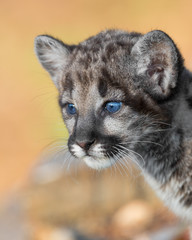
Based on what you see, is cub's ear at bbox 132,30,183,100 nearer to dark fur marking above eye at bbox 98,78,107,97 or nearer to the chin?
dark fur marking above eye at bbox 98,78,107,97

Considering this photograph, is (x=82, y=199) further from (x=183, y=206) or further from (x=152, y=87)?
(x=152, y=87)

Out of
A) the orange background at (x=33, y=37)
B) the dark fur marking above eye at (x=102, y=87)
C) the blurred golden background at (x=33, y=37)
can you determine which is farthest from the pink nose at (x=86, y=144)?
the blurred golden background at (x=33, y=37)

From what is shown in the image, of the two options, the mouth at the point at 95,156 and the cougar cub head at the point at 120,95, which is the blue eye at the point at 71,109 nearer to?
the cougar cub head at the point at 120,95

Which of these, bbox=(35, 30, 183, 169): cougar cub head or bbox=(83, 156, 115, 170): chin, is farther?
bbox=(83, 156, 115, 170): chin

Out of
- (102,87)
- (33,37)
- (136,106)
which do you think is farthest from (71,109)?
(33,37)

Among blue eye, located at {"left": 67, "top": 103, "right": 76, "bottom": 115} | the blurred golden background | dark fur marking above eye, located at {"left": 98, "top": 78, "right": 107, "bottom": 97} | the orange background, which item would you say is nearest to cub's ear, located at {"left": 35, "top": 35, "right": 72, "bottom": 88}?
blue eye, located at {"left": 67, "top": 103, "right": 76, "bottom": 115}
